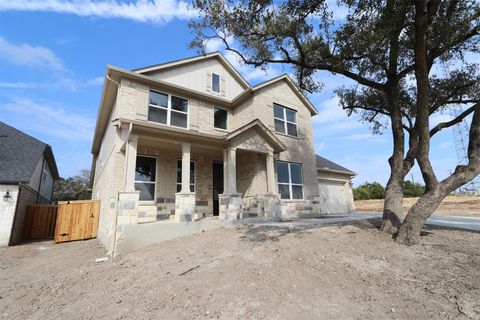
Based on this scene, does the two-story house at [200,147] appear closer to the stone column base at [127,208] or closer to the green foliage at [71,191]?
the stone column base at [127,208]

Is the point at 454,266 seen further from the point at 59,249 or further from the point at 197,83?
the point at 59,249

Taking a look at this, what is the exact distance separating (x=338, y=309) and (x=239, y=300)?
1467mm

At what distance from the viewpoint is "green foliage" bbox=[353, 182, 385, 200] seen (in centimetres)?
2874

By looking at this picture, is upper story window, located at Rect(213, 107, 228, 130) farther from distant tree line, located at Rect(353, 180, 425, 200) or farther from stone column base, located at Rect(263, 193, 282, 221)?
distant tree line, located at Rect(353, 180, 425, 200)

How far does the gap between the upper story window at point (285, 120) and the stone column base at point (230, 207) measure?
5.12 m

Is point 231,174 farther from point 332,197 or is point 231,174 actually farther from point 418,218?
point 332,197

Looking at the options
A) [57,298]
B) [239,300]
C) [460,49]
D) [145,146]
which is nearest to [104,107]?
[145,146]

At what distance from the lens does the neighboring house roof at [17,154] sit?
11.2m

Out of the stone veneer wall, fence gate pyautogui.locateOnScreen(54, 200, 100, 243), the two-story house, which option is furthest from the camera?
fence gate pyautogui.locateOnScreen(54, 200, 100, 243)

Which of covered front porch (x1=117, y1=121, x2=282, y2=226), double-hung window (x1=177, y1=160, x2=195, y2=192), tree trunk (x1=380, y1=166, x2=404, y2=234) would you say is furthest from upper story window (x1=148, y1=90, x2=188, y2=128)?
tree trunk (x1=380, y1=166, x2=404, y2=234)

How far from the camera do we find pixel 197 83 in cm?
1211

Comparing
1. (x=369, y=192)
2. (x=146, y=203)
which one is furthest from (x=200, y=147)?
(x=369, y=192)

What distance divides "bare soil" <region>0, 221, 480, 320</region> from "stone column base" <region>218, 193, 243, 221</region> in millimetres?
1939

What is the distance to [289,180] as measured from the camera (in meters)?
12.4
